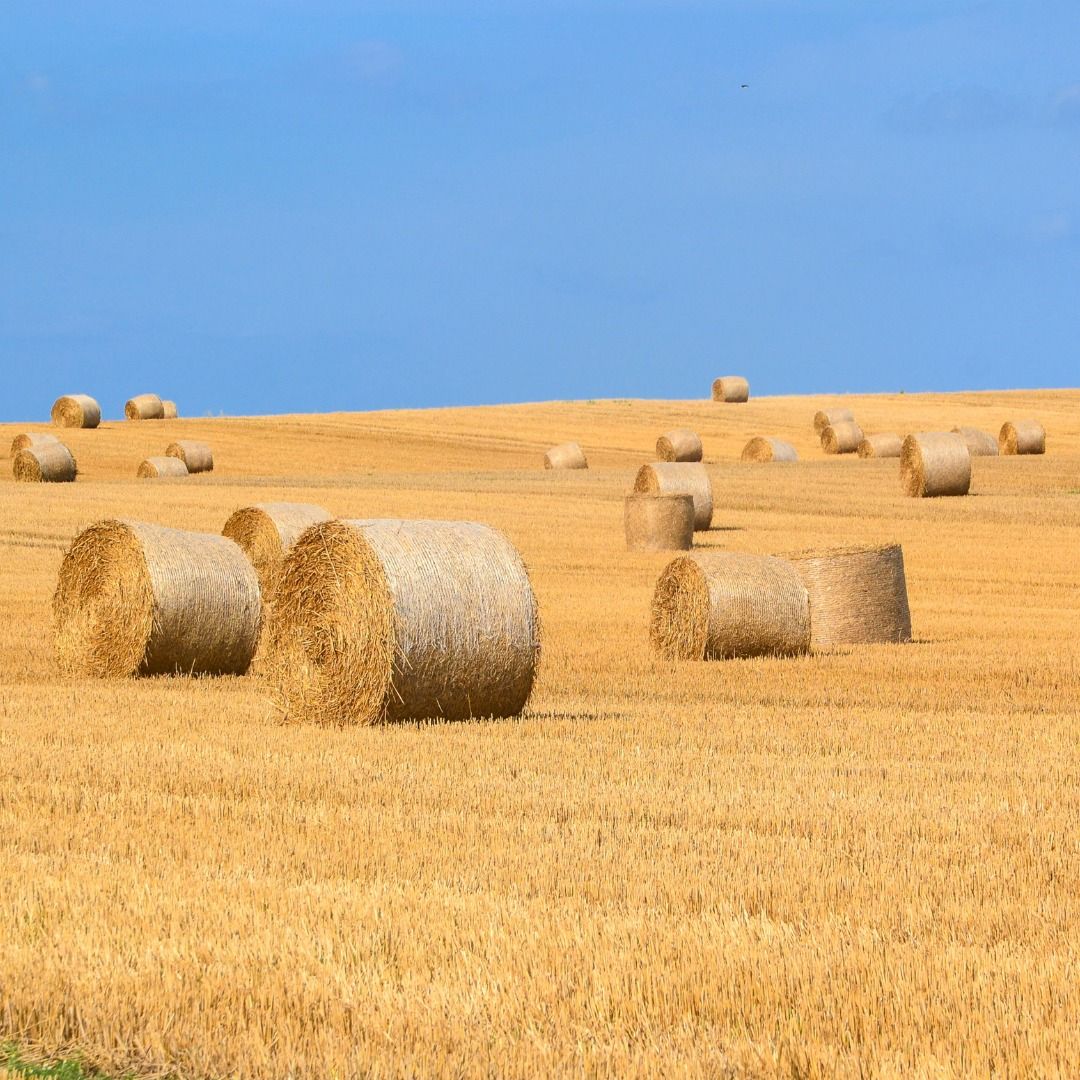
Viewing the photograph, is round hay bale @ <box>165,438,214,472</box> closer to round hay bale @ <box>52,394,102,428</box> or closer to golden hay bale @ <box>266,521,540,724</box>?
round hay bale @ <box>52,394,102,428</box>

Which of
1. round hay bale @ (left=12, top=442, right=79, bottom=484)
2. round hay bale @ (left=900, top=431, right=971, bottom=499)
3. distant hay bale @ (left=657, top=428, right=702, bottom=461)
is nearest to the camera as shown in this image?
round hay bale @ (left=900, top=431, right=971, bottom=499)

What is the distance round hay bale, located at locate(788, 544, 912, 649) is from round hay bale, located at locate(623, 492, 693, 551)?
8.54 meters

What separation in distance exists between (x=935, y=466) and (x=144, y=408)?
29.7 meters

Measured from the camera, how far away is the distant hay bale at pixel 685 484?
28.6 meters

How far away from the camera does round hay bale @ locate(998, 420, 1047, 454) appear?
45.0 metres

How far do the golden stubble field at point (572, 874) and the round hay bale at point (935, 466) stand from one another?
1783cm

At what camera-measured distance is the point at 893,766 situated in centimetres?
946

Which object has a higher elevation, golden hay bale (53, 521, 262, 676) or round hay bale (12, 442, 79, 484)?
round hay bale (12, 442, 79, 484)

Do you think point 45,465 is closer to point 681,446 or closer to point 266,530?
point 681,446

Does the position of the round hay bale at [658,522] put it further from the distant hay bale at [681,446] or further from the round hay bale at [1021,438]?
the round hay bale at [1021,438]

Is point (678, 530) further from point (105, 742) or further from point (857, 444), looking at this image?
point (857, 444)

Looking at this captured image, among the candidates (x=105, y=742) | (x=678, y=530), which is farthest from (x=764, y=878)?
(x=678, y=530)

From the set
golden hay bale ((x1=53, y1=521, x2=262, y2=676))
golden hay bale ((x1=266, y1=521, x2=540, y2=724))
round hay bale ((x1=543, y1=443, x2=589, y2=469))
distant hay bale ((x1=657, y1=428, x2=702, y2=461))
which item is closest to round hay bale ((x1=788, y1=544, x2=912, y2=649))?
golden hay bale ((x1=53, y1=521, x2=262, y2=676))

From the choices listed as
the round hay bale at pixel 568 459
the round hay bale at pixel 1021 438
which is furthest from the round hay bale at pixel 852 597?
the round hay bale at pixel 1021 438
